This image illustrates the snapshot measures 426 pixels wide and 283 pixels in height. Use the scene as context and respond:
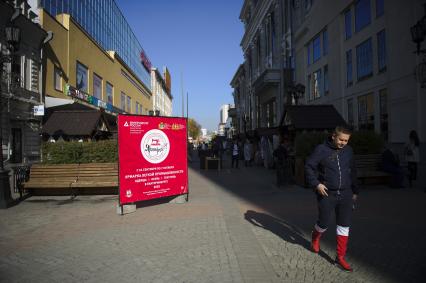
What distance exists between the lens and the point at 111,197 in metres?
10.9

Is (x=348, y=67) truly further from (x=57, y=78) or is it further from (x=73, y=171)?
(x=57, y=78)

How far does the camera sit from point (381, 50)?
19.5 metres

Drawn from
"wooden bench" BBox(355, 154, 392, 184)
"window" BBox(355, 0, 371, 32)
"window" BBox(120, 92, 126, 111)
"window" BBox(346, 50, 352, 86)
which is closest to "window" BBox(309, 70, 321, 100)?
"window" BBox(346, 50, 352, 86)

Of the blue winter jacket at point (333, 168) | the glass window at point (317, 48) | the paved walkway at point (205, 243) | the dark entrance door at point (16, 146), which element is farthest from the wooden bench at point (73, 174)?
the glass window at point (317, 48)

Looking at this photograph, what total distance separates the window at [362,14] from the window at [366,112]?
4105 mm

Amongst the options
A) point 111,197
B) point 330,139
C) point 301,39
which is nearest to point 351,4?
point 301,39

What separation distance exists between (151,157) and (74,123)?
1403 centimetres

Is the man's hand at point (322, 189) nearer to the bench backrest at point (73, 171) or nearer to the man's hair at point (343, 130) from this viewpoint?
the man's hair at point (343, 130)

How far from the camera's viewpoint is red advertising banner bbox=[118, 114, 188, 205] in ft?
27.4

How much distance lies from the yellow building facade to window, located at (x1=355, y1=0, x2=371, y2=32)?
20.9 m

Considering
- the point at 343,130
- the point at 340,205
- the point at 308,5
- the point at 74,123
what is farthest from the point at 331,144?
the point at 308,5

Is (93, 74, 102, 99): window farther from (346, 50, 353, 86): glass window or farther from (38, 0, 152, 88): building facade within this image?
(346, 50, 353, 86): glass window

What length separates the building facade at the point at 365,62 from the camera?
54.3 ft

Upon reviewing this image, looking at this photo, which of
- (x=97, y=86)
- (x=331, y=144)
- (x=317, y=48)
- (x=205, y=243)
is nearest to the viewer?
(x=331, y=144)
